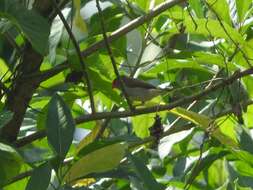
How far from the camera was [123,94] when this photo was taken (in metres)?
1.52

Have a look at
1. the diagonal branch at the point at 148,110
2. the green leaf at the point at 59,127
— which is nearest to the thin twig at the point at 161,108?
the diagonal branch at the point at 148,110

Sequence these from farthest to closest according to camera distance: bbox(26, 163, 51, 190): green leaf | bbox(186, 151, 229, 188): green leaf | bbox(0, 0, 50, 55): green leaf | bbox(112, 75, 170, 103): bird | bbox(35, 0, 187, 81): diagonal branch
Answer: bbox(112, 75, 170, 103): bird, bbox(186, 151, 229, 188): green leaf, bbox(35, 0, 187, 81): diagonal branch, bbox(0, 0, 50, 55): green leaf, bbox(26, 163, 51, 190): green leaf

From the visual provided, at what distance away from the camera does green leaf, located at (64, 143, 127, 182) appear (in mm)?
1214

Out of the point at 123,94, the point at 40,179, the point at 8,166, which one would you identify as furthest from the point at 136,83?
the point at 40,179

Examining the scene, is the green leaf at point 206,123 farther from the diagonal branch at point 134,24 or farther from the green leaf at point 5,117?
the green leaf at point 5,117

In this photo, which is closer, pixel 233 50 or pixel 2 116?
pixel 2 116

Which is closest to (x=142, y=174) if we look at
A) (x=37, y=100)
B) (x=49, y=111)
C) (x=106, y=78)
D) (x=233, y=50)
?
(x=49, y=111)

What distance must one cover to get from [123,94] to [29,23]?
1.18 feet

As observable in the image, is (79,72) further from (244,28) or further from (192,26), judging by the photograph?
(244,28)

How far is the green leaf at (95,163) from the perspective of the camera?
121 centimetres

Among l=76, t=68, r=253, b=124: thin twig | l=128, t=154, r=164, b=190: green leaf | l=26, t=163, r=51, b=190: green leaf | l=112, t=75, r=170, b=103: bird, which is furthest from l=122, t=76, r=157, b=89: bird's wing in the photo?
l=26, t=163, r=51, b=190: green leaf

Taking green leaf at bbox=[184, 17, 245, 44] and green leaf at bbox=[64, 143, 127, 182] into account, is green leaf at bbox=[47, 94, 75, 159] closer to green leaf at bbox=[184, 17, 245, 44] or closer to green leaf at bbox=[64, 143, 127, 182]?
green leaf at bbox=[64, 143, 127, 182]

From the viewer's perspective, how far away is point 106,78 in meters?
1.47

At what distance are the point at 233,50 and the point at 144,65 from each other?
0.69 feet
